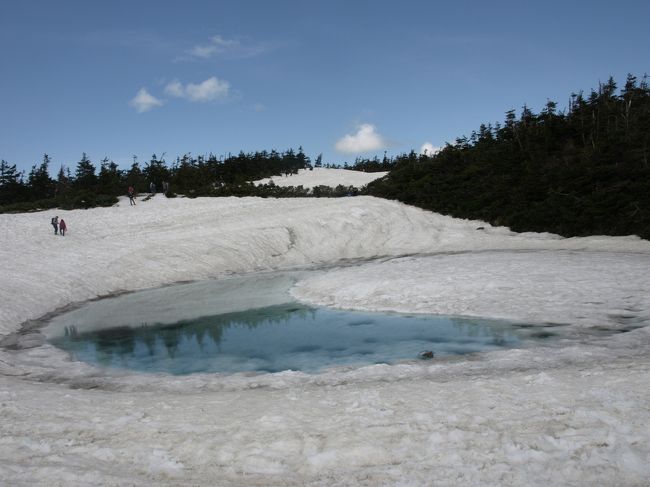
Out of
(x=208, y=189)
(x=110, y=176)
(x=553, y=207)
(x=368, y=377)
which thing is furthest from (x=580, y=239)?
(x=110, y=176)

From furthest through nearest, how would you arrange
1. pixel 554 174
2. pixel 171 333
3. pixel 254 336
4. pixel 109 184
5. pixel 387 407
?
pixel 109 184, pixel 554 174, pixel 171 333, pixel 254 336, pixel 387 407

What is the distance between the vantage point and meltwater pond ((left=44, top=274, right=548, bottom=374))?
38.2 ft

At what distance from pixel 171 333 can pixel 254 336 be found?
2847 mm

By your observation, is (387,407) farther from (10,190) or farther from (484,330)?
(10,190)

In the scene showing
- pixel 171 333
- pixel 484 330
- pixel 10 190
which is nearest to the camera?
pixel 484 330

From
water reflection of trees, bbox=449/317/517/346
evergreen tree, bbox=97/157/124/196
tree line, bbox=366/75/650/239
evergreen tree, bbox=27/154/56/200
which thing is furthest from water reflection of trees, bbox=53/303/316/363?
evergreen tree, bbox=27/154/56/200

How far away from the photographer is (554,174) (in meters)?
32.2

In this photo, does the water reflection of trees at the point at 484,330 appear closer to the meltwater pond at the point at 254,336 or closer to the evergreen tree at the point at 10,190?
the meltwater pond at the point at 254,336

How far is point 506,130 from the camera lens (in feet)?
143

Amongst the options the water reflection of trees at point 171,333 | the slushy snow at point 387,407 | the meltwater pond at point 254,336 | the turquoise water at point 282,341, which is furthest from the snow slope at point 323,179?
the turquoise water at point 282,341

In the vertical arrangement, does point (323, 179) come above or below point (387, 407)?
above

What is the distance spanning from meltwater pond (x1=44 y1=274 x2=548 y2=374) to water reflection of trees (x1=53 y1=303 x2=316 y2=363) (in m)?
0.03

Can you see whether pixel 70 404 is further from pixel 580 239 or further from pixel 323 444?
pixel 580 239

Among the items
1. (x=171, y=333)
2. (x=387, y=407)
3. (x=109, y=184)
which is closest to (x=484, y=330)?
(x=387, y=407)
